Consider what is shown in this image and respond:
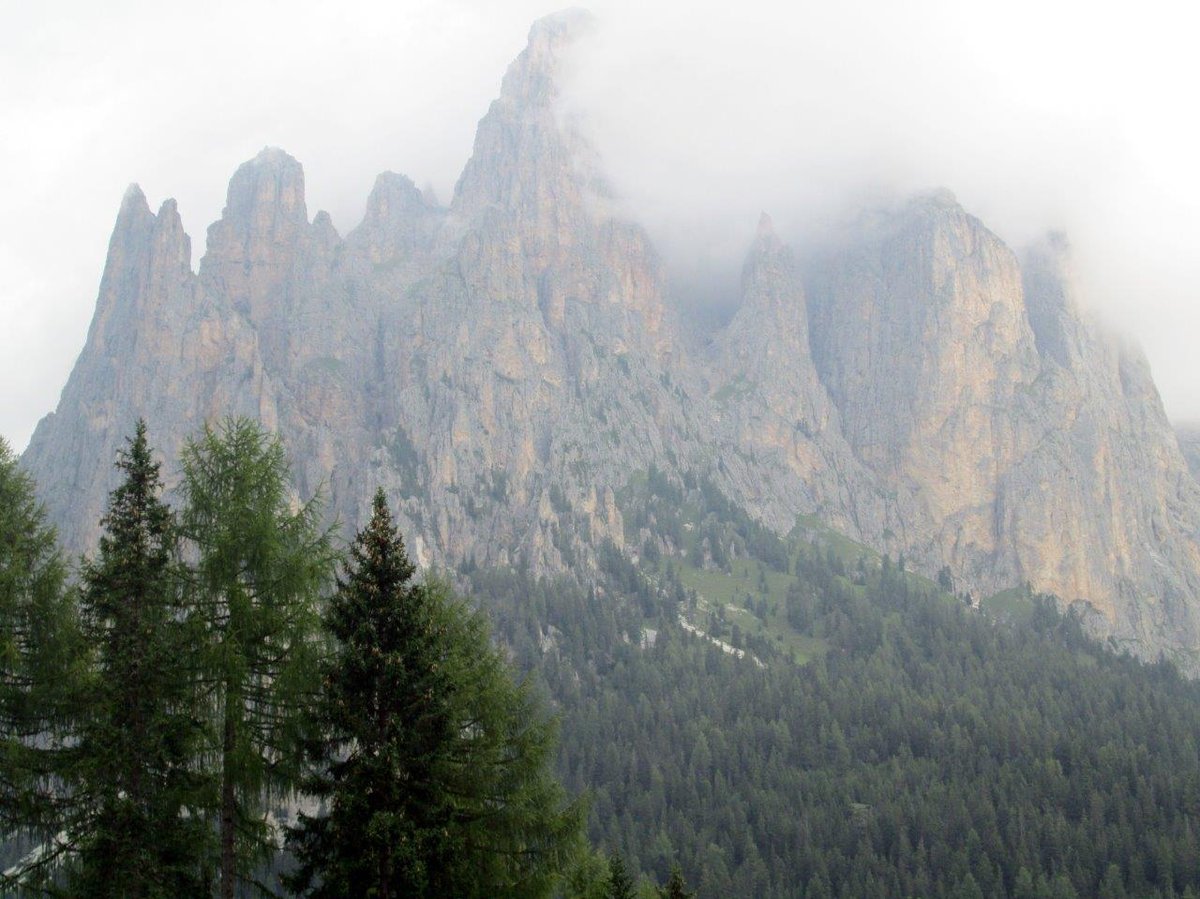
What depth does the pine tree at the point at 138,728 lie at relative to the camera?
22984mm

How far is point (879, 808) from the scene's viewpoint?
422ft

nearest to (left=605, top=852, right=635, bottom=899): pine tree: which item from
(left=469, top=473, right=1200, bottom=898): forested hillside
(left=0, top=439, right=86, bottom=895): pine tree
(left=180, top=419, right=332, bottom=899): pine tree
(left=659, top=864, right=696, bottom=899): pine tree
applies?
(left=659, top=864, right=696, bottom=899): pine tree

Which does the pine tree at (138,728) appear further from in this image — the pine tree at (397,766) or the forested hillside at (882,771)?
the forested hillside at (882,771)

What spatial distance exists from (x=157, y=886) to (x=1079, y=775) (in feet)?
429

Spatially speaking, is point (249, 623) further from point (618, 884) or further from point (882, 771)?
point (882, 771)

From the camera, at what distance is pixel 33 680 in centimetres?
2453

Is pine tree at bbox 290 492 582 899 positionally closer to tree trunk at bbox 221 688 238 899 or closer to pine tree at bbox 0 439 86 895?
tree trunk at bbox 221 688 238 899

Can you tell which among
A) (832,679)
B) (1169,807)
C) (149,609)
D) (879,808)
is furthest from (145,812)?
(832,679)

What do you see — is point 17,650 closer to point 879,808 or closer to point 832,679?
point 879,808

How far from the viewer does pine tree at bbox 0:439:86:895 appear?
23.5m

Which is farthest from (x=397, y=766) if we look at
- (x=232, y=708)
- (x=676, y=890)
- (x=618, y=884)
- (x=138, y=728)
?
(x=676, y=890)

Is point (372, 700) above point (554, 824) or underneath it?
above

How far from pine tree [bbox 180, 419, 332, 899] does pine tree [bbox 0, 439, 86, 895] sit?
3.38 m

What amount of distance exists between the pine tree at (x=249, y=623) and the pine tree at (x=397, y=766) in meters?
1.06
